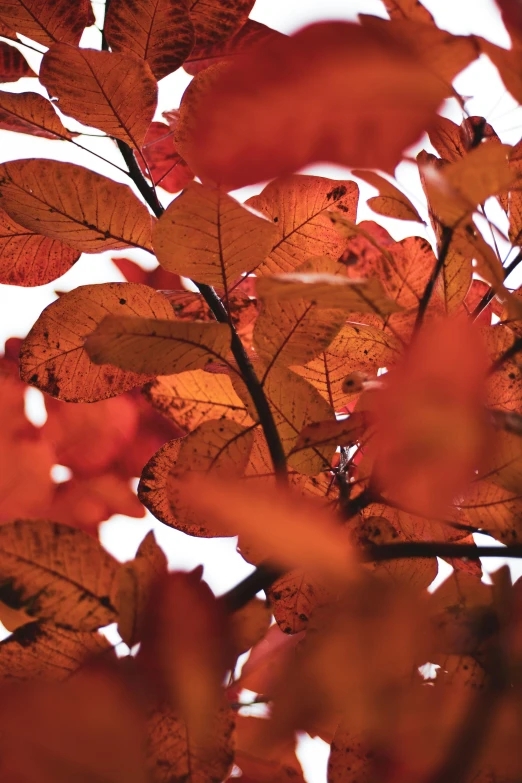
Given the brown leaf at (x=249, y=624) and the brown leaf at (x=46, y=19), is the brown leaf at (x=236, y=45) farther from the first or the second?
the brown leaf at (x=249, y=624)

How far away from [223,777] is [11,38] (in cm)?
40

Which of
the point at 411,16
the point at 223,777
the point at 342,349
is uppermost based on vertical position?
the point at 411,16

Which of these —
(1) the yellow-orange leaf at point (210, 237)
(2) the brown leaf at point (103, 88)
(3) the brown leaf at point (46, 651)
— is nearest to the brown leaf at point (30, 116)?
(2) the brown leaf at point (103, 88)

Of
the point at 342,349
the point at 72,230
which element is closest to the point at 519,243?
the point at 342,349

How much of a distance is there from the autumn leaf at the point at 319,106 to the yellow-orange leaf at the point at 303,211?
0.23 feet

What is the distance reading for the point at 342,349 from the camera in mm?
347

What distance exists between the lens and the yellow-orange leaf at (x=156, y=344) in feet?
0.81

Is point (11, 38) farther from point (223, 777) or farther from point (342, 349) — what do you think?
point (223, 777)

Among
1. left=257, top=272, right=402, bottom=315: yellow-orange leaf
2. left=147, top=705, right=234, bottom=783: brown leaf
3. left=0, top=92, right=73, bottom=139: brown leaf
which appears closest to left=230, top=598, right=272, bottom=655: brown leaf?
left=147, top=705, right=234, bottom=783: brown leaf

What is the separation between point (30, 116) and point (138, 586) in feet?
0.80

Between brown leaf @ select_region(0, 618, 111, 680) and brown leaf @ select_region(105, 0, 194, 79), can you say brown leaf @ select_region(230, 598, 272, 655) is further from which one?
brown leaf @ select_region(105, 0, 194, 79)

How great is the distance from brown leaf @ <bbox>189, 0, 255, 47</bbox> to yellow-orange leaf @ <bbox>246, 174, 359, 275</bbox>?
0.10 m

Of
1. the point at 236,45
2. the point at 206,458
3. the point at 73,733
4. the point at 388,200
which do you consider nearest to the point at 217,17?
the point at 236,45

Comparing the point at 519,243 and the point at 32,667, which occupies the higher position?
the point at 519,243
